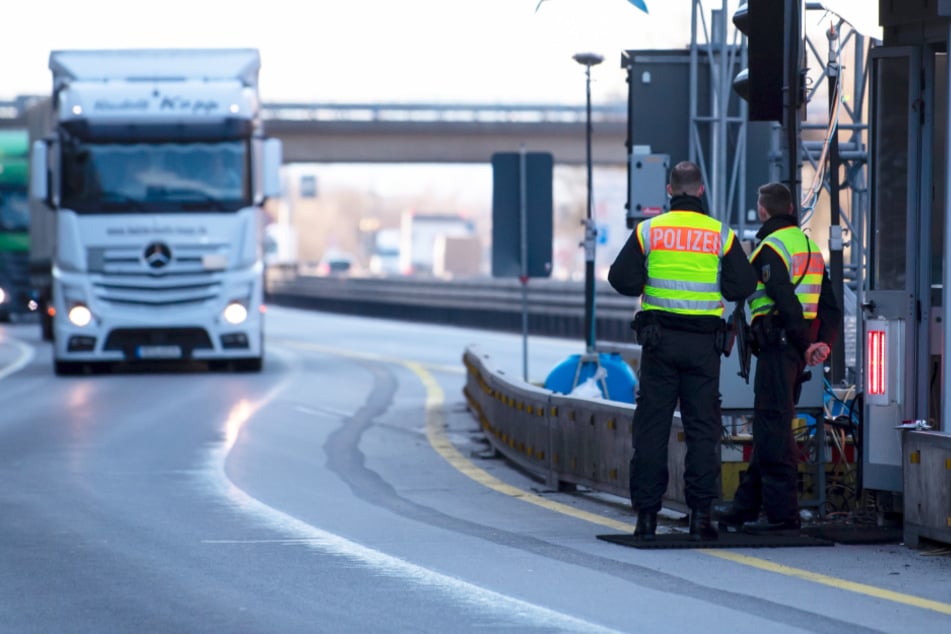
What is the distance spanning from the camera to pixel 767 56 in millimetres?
9633

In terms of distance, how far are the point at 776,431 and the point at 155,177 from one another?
49.3 ft

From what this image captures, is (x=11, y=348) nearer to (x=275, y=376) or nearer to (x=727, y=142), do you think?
(x=275, y=376)

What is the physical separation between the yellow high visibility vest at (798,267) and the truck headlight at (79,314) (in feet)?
49.1

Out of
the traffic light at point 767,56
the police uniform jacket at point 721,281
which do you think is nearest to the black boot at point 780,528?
the police uniform jacket at point 721,281

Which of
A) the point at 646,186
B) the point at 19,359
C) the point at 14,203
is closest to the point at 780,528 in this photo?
the point at 646,186

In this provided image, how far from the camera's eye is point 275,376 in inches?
928

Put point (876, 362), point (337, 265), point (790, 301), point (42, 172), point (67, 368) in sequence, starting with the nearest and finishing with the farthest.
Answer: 1. point (790, 301)
2. point (876, 362)
3. point (42, 172)
4. point (67, 368)
5. point (337, 265)

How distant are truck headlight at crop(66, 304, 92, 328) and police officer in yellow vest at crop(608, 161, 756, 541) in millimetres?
15062

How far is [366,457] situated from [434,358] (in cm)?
1469

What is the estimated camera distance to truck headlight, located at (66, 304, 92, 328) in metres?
22.8

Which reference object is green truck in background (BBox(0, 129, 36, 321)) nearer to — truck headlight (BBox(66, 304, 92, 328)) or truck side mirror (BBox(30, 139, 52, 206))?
truck headlight (BBox(66, 304, 92, 328))

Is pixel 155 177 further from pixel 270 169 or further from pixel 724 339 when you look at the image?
pixel 724 339

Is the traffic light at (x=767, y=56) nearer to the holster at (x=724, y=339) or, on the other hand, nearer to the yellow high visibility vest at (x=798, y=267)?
the yellow high visibility vest at (x=798, y=267)

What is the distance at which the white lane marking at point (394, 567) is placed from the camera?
690 centimetres
